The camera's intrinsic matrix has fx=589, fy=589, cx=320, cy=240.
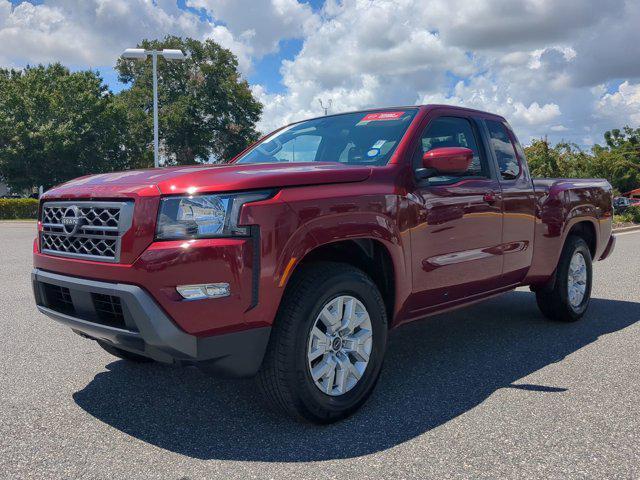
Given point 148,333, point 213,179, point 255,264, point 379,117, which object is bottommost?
point 148,333

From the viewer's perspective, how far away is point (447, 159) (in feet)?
12.1

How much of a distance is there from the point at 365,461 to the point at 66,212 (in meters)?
2.05

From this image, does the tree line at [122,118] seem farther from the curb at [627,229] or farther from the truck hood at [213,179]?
the truck hood at [213,179]

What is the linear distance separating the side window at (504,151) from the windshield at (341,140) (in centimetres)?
101

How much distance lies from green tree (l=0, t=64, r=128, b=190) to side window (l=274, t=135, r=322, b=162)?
39.0m

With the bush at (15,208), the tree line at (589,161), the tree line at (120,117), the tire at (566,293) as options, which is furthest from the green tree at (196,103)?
the tire at (566,293)

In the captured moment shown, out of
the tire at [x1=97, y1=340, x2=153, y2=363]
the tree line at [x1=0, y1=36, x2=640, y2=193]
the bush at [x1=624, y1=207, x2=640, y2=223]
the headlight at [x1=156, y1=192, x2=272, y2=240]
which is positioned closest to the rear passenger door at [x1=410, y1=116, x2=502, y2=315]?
the headlight at [x1=156, y1=192, x2=272, y2=240]

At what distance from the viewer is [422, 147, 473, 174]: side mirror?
3.67 metres

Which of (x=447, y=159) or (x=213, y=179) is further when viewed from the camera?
(x=447, y=159)

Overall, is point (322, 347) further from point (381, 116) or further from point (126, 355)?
point (381, 116)

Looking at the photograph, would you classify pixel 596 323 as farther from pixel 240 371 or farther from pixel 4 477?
pixel 4 477

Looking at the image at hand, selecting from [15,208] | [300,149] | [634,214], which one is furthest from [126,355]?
[15,208]

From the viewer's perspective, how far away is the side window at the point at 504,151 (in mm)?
4793

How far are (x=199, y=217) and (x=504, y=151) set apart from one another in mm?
3062
